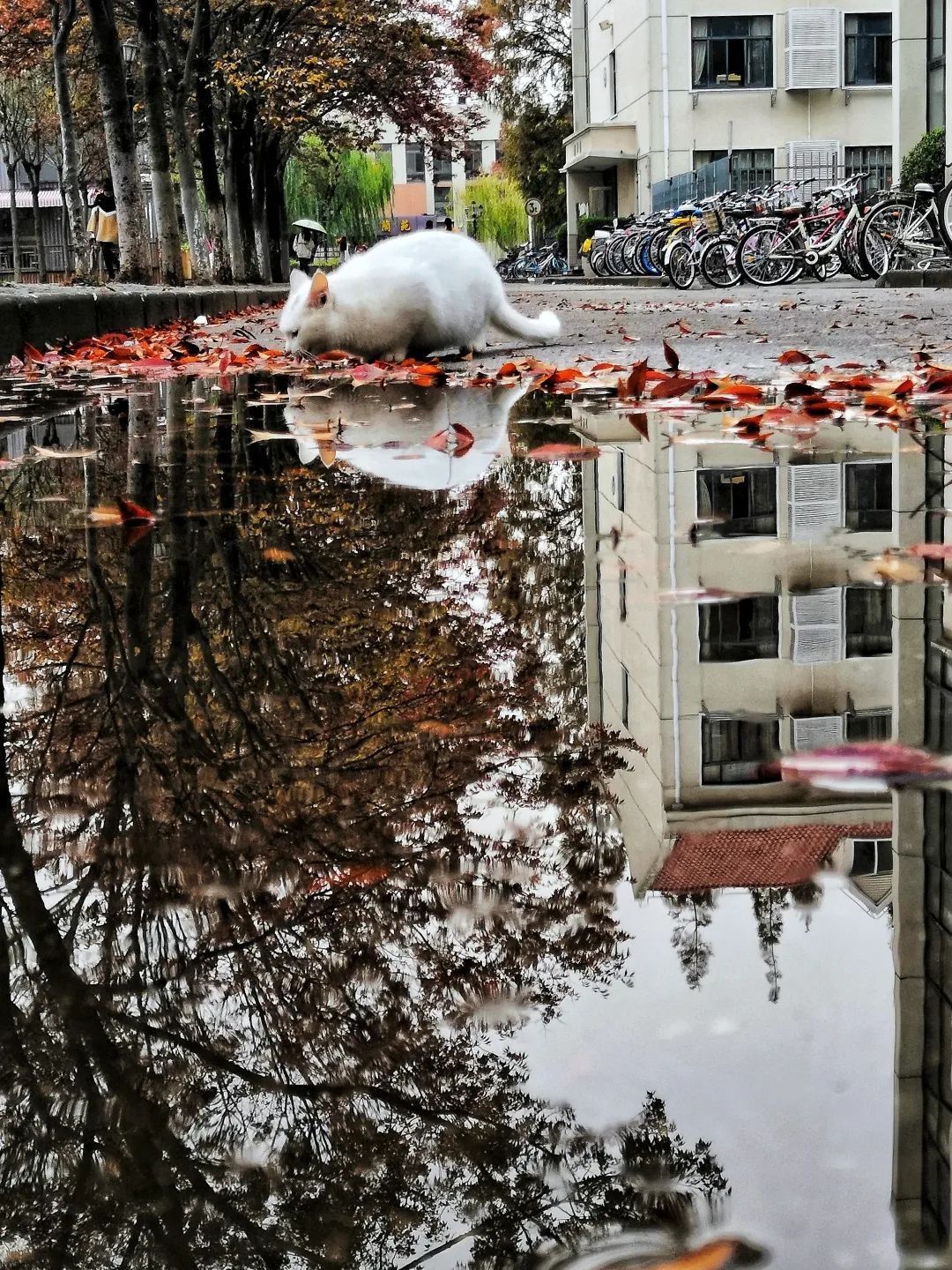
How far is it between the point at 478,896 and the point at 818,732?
0.59m

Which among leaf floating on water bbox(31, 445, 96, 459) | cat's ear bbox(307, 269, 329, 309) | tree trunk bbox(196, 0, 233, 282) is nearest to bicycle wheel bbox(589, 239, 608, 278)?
tree trunk bbox(196, 0, 233, 282)

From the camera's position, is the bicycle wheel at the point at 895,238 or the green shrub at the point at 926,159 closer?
the bicycle wheel at the point at 895,238

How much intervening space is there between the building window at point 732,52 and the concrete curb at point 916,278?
23.1 metres

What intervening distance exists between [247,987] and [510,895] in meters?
0.28

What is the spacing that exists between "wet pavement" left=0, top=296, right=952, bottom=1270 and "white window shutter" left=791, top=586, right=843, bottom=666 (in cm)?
1

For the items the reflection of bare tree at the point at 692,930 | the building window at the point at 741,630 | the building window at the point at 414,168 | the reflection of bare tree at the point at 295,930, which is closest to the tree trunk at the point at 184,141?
the building window at the point at 741,630

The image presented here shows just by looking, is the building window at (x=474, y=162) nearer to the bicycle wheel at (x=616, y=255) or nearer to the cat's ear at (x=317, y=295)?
the bicycle wheel at (x=616, y=255)

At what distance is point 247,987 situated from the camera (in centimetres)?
115

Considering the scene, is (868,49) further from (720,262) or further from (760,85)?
(720,262)

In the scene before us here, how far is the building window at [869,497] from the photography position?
3088mm

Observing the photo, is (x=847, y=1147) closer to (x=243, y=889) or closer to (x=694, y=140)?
(x=243, y=889)

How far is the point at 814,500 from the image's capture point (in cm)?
339

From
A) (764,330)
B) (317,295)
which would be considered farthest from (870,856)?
(764,330)

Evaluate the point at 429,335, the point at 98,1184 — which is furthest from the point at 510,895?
the point at 429,335
